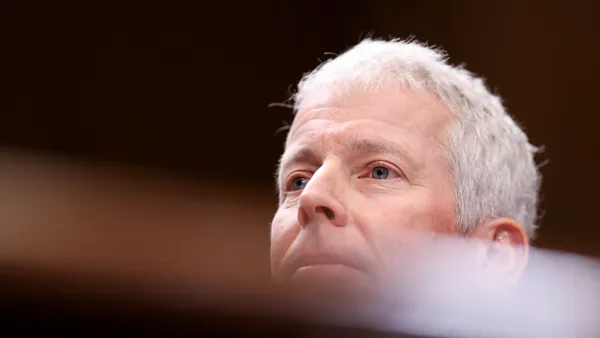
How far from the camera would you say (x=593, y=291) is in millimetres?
1080

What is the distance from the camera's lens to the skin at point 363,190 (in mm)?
875

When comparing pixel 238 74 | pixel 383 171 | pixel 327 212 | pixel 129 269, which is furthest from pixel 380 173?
pixel 129 269

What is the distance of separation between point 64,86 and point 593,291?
2.76 feet

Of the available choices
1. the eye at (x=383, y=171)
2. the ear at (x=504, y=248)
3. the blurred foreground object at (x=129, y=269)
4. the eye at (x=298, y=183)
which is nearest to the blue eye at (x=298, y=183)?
the eye at (x=298, y=183)

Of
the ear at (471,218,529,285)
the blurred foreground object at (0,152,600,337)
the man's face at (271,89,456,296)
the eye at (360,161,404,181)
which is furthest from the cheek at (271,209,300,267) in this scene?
the blurred foreground object at (0,152,600,337)

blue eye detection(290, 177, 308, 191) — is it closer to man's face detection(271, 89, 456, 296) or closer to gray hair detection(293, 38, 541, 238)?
man's face detection(271, 89, 456, 296)

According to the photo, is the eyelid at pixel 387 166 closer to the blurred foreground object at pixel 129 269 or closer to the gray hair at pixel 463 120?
the gray hair at pixel 463 120

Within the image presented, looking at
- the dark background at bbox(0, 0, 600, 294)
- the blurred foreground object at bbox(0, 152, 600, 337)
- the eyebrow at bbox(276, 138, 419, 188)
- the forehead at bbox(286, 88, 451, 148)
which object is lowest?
the blurred foreground object at bbox(0, 152, 600, 337)

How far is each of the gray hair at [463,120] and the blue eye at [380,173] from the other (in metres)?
0.10

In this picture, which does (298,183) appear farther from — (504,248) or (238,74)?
(238,74)

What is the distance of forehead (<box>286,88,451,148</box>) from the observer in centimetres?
99

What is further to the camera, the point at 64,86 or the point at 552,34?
the point at 552,34

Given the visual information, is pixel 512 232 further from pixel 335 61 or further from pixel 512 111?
pixel 512 111

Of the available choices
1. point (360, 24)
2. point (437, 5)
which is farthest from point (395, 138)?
point (437, 5)
